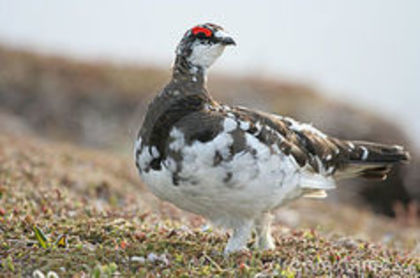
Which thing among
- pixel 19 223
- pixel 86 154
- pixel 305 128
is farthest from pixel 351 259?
pixel 86 154

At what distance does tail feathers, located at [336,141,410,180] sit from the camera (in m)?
4.50

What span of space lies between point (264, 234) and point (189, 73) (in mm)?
1145

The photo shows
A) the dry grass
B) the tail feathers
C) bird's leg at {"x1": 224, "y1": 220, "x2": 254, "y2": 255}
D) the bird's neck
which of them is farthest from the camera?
the tail feathers

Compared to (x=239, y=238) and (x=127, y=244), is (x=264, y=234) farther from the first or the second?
(x=127, y=244)

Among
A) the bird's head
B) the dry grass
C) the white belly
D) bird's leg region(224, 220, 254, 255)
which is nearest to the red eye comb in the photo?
the bird's head

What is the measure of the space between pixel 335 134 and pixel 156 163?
782cm

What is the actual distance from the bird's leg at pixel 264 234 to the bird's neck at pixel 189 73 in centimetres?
94

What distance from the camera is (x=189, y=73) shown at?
4.04m

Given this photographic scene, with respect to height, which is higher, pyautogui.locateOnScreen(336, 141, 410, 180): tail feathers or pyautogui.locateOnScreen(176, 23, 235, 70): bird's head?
pyautogui.locateOnScreen(176, 23, 235, 70): bird's head

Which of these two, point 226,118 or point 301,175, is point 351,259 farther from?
point 226,118

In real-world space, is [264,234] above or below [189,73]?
below

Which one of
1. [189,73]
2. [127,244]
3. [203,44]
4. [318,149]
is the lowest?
[127,244]

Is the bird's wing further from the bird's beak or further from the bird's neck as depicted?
the bird's beak

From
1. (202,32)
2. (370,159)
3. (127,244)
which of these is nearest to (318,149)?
(370,159)
